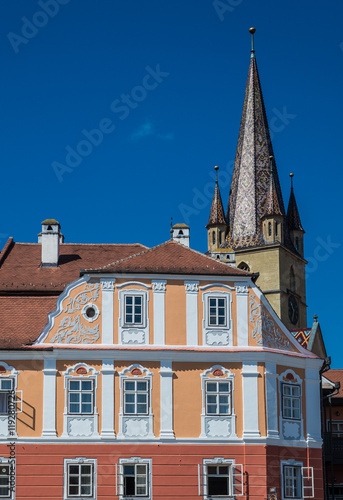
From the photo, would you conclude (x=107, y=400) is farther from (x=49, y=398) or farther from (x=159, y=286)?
(x=159, y=286)

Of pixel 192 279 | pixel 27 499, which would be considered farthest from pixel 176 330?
pixel 27 499

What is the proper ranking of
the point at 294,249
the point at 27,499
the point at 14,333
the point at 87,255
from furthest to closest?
the point at 294,249 < the point at 87,255 < the point at 14,333 < the point at 27,499

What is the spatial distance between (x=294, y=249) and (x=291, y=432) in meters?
71.5

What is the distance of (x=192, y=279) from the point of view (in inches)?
1699

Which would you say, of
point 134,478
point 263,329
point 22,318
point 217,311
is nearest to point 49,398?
point 22,318

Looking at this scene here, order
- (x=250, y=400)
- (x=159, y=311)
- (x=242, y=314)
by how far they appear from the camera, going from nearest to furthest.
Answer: (x=250, y=400), (x=159, y=311), (x=242, y=314)

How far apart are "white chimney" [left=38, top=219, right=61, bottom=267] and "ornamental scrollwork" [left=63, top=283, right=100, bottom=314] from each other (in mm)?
8882

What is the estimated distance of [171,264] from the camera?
4366cm

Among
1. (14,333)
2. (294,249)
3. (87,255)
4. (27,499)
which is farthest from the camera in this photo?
(294,249)

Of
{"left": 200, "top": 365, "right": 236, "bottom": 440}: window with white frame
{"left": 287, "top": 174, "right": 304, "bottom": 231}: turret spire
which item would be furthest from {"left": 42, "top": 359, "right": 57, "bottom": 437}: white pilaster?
{"left": 287, "top": 174, "right": 304, "bottom": 231}: turret spire

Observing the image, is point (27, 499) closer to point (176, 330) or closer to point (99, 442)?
point (99, 442)

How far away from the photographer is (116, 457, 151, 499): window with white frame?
4062 cm

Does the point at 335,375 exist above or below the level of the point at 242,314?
below

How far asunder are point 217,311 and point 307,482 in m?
7.92
